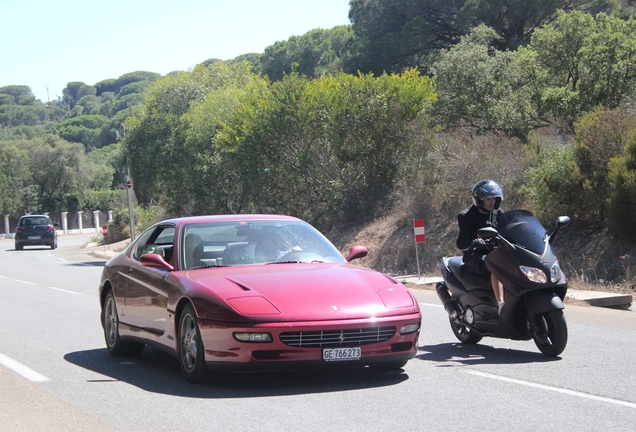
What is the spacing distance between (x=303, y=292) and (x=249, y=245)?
1.34 metres

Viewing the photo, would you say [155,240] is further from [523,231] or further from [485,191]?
[523,231]

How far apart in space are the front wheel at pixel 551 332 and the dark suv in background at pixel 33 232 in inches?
1670

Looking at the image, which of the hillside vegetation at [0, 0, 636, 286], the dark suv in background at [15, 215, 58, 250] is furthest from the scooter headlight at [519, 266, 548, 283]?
the dark suv in background at [15, 215, 58, 250]

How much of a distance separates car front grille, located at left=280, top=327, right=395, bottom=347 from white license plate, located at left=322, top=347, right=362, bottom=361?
0.04 m

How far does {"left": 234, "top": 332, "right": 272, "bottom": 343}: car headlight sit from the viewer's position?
7078 mm

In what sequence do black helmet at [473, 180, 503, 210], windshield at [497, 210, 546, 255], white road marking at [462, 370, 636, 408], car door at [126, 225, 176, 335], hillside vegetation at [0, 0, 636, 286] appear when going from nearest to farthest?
white road marking at [462, 370, 636, 408] → car door at [126, 225, 176, 335] → windshield at [497, 210, 546, 255] → black helmet at [473, 180, 503, 210] → hillside vegetation at [0, 0, 636, 286]

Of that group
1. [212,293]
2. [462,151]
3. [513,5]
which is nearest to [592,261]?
[462,151]

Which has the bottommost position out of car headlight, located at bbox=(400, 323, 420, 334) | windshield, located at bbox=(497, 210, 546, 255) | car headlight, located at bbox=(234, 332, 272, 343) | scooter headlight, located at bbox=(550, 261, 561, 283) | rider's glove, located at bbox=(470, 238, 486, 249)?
car headlight, located at bbox=(400, 323, 420, 334)

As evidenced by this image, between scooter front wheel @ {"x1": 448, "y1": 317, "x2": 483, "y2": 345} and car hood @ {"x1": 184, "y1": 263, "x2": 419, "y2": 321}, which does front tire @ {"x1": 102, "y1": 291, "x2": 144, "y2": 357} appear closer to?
car hood @ {"x1": 184, "y1": 263, "x2": 419, "y2": 321}

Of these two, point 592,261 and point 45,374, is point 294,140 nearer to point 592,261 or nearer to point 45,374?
point 592,261

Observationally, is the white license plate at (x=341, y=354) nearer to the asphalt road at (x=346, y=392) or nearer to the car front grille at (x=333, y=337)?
the car front grille at (x=333, y=337)

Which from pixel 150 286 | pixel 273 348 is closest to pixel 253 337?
pixel 273 348

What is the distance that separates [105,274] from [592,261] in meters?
12.0

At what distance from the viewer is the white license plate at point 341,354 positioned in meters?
7.17
